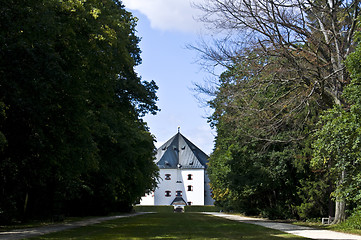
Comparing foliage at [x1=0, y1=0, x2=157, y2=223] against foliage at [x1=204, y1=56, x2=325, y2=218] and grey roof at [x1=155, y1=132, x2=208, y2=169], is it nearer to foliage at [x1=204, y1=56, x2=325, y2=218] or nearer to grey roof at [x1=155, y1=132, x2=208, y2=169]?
foliage at [x1=204, y1=56, x2=325, y2=218]

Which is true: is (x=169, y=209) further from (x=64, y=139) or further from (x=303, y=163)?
(x=64, y=139)

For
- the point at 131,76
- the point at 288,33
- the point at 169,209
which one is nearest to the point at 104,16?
the point at 288,33

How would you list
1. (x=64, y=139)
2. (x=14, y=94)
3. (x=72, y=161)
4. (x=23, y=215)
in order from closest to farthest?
(x=14, y=94)
(x=64, y=139)
(x=72, y=161)
(x=23, y=215)

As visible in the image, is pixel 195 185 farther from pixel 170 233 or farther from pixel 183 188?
pixel 170 233

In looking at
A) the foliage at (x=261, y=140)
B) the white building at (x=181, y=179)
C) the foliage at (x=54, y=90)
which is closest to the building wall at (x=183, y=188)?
the white building at (x=181, y=179)

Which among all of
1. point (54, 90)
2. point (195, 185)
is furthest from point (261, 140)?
point (195, 185)

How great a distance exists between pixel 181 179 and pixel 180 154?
19.9ft

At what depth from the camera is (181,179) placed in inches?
3671

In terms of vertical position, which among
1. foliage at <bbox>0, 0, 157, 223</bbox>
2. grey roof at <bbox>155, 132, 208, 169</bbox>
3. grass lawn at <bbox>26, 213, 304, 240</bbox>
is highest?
grey roof at <bbox>155, 132, 208, 169</bbox>

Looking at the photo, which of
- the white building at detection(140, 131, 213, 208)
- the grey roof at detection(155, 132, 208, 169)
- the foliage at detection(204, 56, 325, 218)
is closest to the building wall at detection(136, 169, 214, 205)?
the white building at detection(140, 131, 213, 208)

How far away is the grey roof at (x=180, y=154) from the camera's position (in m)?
94.2

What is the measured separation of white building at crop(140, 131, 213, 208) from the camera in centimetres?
9144

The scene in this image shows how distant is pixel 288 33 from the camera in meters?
18.4

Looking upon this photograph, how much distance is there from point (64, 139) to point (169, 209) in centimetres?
6482
